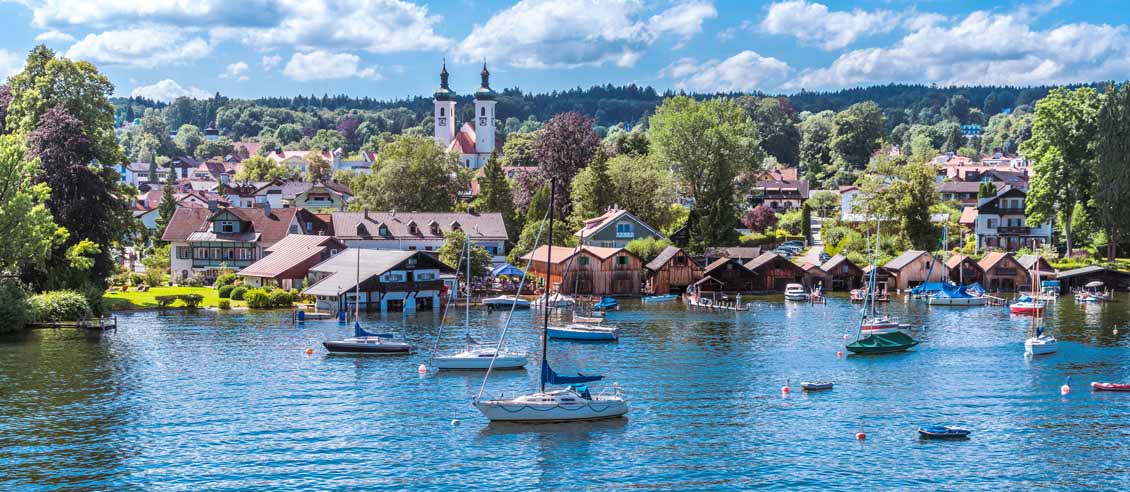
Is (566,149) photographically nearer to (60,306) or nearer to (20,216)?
(60,306)

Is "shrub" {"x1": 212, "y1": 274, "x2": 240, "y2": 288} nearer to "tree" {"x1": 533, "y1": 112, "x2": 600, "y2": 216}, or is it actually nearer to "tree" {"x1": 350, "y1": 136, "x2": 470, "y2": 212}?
"tree" {"x1": 350, "y1": 136, "x2": 470, "y2": 212}

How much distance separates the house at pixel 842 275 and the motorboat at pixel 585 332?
1861 inches

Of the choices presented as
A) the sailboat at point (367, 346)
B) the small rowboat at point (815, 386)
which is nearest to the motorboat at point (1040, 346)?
the small rowboat at point (815, 386)

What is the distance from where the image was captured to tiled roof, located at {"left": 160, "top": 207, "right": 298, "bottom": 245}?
124750 mm

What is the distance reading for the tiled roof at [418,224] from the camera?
5157 inches

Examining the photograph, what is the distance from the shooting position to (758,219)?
16762cm

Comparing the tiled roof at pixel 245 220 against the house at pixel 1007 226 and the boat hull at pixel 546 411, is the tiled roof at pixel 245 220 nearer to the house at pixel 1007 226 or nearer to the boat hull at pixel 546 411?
the boat hull at pixel 546 411

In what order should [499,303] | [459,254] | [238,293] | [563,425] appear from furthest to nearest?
[459,254]
[499,303]
[238,293]
[563,425]

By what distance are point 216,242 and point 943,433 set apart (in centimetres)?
8670

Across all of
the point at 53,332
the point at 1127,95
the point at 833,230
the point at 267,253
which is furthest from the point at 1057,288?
the point at 53,332

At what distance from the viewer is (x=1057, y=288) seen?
121125mm

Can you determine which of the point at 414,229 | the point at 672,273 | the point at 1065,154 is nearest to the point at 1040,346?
the point at 672,273

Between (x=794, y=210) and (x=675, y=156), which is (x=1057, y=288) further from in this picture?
(x=794, y=210)

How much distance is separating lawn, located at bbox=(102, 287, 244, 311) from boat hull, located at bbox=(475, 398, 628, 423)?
176 ft
